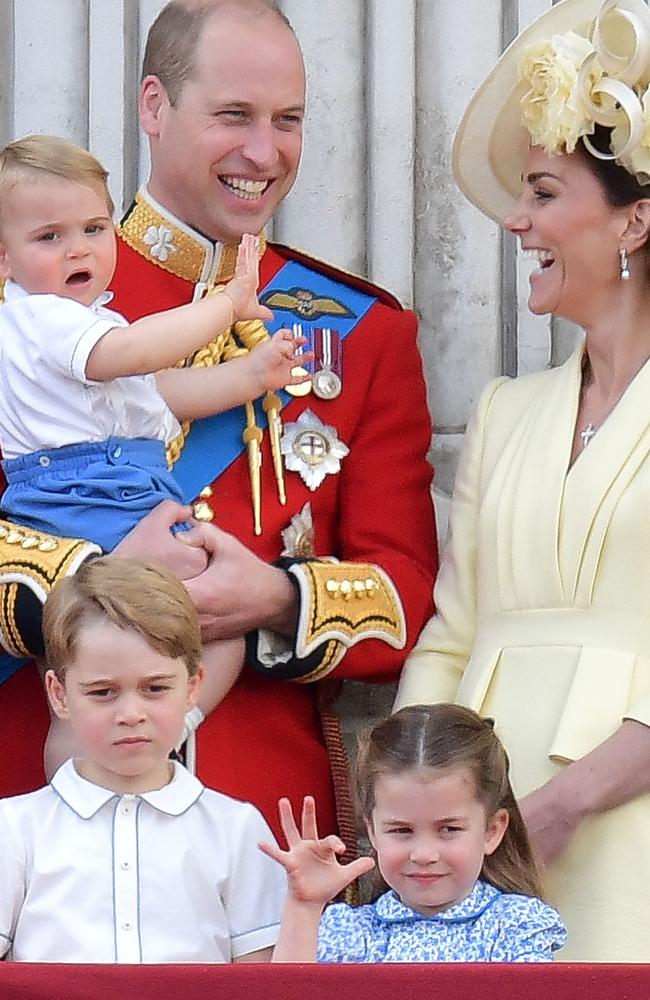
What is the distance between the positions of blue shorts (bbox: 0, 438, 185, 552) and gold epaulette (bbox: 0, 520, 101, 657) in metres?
0.02

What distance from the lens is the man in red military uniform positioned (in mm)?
3100

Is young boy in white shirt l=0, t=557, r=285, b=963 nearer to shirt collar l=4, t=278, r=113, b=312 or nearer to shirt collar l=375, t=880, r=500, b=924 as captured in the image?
shirt collar l=375, t=880, r=500, b=924

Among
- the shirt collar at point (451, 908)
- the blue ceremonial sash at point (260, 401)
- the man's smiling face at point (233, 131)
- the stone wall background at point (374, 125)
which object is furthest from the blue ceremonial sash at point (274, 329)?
the shirt collar at point (451, 908)

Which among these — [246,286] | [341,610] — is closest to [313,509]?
[341,610]

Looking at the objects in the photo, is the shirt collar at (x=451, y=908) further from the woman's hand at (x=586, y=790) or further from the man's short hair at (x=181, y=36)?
the man's short hair at (x=181, y=36)

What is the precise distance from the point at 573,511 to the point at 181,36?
0.89m

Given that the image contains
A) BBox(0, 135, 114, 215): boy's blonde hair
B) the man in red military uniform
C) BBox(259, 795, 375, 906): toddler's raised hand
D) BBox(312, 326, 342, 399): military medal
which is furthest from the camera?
BBox(312, 326, 342, 399): military medal

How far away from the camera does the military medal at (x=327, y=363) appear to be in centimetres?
334

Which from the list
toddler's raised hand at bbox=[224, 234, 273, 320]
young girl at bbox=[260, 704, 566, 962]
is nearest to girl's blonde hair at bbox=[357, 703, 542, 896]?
young girl at bbox=[260, 704, 566, 962]

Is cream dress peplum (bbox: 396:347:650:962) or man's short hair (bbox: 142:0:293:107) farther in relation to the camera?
man's short hair (bbox: 142:0:293:107)

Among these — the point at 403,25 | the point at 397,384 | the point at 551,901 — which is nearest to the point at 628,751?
the point at 551,901

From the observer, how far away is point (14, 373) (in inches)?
118

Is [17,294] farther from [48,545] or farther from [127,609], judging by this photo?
[127,609]

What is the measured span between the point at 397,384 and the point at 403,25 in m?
0.72
